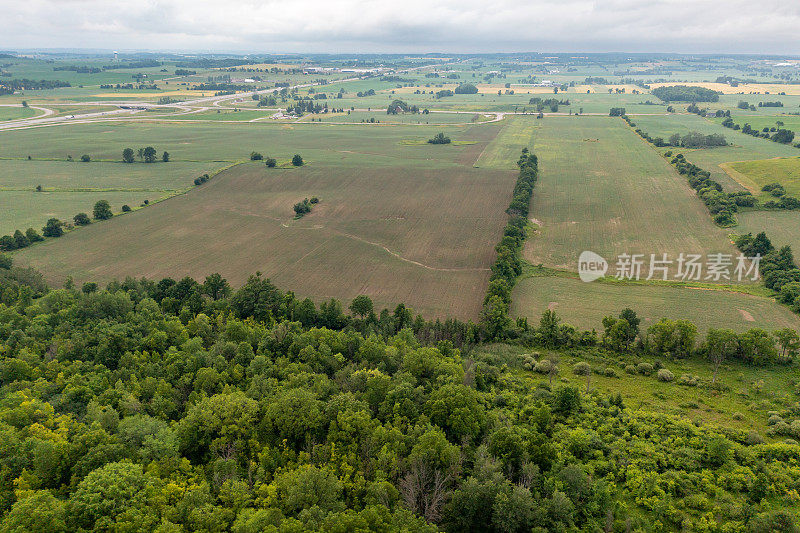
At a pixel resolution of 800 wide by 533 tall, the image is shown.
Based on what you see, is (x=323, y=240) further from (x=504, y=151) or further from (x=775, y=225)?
(x=504, y=151)

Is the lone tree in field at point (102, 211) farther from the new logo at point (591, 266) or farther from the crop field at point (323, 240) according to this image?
the new logo at point (591, 266)

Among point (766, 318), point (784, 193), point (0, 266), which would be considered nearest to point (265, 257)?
point (0, 266)

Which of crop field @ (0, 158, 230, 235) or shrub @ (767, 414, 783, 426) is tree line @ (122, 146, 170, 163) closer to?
crop field @ (0, 158, 230, 235)

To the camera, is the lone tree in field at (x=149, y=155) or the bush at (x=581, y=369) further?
the lone tree in field at (x=149, y=155)

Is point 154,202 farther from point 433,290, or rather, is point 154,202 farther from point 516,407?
point 516,407

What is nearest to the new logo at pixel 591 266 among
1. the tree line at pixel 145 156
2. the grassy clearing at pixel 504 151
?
the grassy clearing at pixel 504 151
